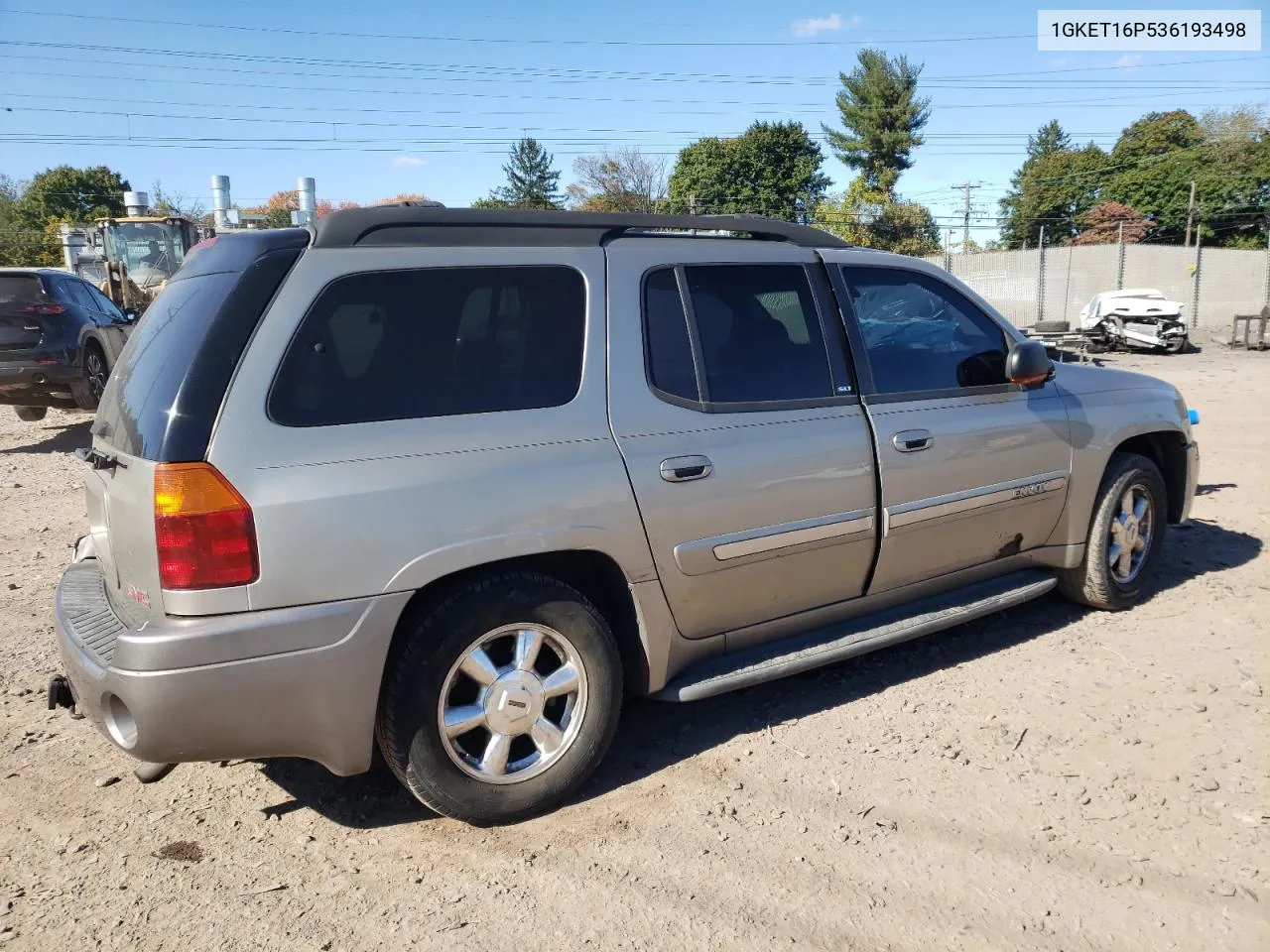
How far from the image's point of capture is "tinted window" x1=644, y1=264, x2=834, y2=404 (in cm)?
339

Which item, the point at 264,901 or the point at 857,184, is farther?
the point at 857,184

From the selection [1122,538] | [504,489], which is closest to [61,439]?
[504,489]

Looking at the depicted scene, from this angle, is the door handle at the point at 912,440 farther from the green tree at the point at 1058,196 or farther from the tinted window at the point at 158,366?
the green tree at the point at 1058,196

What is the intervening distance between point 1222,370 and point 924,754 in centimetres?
1674

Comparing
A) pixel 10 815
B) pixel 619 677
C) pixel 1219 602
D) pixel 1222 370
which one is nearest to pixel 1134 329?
pixel 1222 370

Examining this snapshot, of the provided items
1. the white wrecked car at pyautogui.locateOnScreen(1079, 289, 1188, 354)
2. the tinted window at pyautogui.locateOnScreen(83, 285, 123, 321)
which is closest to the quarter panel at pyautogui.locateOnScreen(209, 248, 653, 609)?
the tinted window at pyautogui.locateOnScreen(83, 285, 123, 321)

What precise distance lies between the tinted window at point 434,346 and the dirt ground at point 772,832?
139 cm

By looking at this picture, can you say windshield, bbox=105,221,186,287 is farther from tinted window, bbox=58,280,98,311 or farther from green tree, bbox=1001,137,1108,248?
green tree, bbox=1001,137,1108,248

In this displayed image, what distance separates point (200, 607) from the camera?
2.56 meters

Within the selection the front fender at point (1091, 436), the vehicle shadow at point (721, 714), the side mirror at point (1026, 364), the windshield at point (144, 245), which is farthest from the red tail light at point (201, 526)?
the windshield at point (144, 245)

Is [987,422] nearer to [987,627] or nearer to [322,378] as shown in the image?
[987,627]

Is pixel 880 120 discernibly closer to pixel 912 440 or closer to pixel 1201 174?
pixel 1201 174

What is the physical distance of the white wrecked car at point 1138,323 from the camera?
797 inches

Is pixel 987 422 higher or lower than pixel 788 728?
higher
